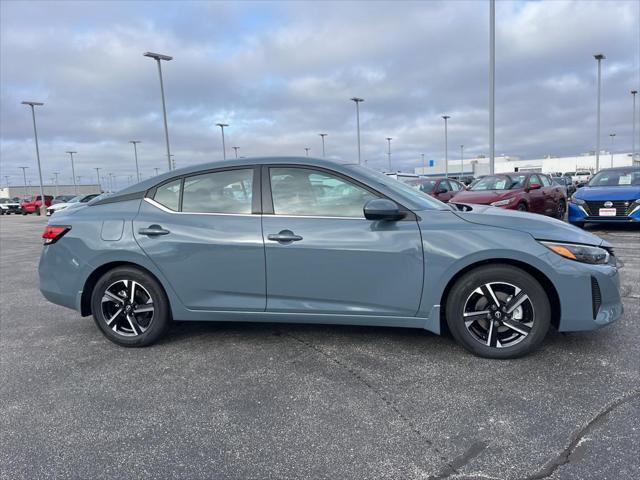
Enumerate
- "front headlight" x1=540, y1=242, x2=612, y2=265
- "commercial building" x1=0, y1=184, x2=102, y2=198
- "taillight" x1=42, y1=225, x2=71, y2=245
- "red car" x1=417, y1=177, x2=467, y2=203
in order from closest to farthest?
"front headlight" x1=540, y1=242, x2=612, y2=265, "taillight" x1=42, y1=225, x2=71, y2=245, "red car" x1=417, y1=177, x2=467, y2=203, "commercial building" x1=0, y1=184, x2=102, y2=198

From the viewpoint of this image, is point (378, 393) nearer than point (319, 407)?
No

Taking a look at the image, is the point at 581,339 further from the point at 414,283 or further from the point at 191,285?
the point at 191,285

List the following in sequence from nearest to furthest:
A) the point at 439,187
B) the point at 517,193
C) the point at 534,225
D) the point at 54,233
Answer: the point at 534,225 → the point at 54,233 → the point at 517,193 → the point at 439,187

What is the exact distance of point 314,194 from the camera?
3594 mm

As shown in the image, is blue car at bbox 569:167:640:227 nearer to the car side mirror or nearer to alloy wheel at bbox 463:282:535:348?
alloy wheel at bbox 463:282:535:348

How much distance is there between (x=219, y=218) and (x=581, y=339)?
3116 millimetres

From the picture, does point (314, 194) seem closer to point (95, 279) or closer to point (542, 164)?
point (95, 279)

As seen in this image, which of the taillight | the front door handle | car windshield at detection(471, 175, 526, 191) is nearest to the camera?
the front door handle

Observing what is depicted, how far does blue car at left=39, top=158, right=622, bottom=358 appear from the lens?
3260mm

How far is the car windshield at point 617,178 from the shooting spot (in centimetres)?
1048

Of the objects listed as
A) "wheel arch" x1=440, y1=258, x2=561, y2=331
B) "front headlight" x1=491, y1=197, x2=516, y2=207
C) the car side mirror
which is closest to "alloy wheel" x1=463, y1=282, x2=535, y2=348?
"wheel arch" x1=440, y1=258, x2=561, y2=331

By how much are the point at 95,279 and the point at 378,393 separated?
2.61 meters

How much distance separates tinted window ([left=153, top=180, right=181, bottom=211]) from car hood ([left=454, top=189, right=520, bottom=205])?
828 cm

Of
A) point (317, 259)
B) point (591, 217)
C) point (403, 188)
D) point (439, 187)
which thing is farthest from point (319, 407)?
point (439, 187)
